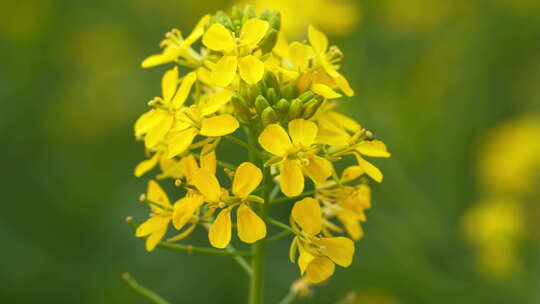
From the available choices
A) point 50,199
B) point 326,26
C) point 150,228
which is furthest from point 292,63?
point 50,199

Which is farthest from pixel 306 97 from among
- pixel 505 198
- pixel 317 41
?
pixel 505 198

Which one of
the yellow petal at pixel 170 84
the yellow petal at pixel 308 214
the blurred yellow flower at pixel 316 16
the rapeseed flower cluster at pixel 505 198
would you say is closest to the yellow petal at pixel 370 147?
the yellow petal at pixel 308 214

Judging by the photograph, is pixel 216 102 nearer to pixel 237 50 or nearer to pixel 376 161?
pixel 237 50

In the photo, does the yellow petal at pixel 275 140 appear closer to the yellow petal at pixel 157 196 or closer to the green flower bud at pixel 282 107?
the green flower bud at pixel 282 107

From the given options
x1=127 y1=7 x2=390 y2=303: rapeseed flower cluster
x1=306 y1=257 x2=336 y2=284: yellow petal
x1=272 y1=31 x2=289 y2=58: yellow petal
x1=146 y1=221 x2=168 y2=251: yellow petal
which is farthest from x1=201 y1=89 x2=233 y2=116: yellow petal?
x1=306 y1=257 x2=336 y2=284: yellow petal

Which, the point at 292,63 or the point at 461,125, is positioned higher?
the point at 292,63

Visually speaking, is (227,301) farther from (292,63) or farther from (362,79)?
(292,63)

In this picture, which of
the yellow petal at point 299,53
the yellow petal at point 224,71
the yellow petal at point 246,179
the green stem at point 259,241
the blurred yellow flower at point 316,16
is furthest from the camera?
the blurred yellow flower at point 316,16
